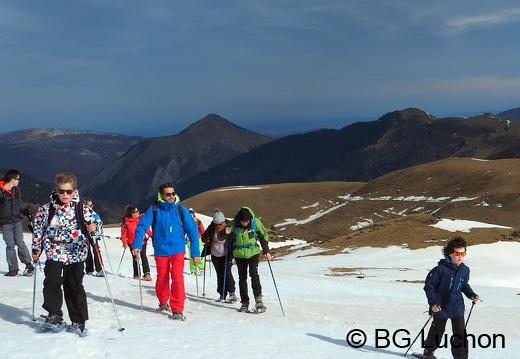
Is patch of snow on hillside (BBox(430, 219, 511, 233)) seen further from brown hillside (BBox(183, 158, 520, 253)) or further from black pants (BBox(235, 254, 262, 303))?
black pants (BBox(235, 254, 262, 303))

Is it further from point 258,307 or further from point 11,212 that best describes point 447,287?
point 11,212

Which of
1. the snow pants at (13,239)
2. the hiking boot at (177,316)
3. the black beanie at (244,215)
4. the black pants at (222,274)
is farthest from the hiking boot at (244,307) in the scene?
the snow pants at (13,239)

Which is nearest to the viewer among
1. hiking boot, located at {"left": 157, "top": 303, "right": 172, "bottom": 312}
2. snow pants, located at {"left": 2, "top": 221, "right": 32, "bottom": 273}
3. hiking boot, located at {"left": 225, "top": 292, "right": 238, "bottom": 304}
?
hiking boot, located at {"left": 157, "top": 303, "right": 172, "bottom": 312}

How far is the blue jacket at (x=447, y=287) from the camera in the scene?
28.4ft

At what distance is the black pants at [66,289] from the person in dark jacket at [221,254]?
203 inches

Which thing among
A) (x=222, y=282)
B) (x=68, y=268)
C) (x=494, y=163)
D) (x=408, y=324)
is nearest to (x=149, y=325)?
(x=68, y=268)

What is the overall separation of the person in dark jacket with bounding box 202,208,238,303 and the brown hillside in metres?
35.5

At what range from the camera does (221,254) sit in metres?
14.0

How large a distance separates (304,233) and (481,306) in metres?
77.6

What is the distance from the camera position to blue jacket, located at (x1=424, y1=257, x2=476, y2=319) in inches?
340

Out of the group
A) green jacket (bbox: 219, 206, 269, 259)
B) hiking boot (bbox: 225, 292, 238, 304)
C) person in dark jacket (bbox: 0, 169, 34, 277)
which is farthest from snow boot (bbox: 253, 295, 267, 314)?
person in dark jacket (bbox: 0, 169, 34, 277)

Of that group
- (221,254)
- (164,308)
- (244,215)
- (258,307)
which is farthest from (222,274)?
(164,308)

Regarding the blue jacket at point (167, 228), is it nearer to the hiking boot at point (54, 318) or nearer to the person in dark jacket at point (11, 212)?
the hiking boot at point (54, 318)

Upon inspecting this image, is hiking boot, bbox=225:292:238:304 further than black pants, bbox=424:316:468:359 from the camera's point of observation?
Yes
